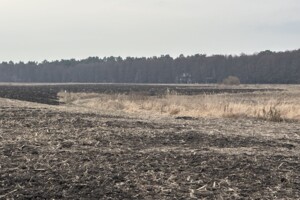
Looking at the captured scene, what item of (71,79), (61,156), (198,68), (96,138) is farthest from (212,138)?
(71,79)

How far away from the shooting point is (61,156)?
7734 mm

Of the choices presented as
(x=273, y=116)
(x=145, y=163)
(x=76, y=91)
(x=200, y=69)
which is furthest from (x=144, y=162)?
(x=200, y=69)

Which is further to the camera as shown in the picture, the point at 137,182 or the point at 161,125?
the point at 161,125

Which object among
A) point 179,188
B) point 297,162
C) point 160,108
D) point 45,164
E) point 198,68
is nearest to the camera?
point 179,188

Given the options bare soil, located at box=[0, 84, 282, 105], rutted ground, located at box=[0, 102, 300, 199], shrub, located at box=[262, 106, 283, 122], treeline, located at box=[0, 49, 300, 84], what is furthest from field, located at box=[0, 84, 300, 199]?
treeline, located at box=[0, 49, 300, 84]

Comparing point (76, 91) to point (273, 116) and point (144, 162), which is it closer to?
point (273, 116)

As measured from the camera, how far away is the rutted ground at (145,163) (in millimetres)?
6008

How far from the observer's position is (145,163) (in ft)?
24.3

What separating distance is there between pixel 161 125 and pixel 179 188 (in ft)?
20.8

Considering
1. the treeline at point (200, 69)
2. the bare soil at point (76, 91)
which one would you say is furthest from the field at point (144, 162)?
the treeline at point (200, 69)

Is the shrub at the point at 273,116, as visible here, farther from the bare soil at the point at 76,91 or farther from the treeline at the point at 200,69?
the treeline at the point at 200,69

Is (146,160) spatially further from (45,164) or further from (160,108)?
(160,108)

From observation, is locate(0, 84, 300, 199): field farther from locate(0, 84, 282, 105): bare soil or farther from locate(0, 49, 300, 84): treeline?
locate(0, 49, 300, 84): treeline

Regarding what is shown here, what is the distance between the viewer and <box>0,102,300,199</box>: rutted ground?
601 cm
